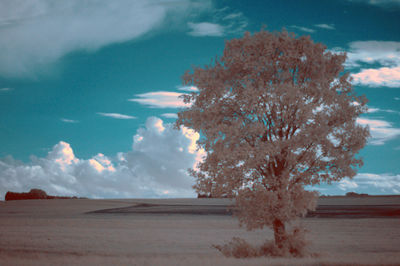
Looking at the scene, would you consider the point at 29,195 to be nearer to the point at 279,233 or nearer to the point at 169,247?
the point at 169,247

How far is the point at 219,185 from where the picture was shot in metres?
24.6

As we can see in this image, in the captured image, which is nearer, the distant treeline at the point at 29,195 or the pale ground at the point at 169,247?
the pale ground at the point at 169,247

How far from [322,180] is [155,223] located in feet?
104

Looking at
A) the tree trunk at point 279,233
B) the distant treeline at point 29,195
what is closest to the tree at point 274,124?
the tree trunk at point 279,233

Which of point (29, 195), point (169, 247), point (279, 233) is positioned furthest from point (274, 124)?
point (29, 195)

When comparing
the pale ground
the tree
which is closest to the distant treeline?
the pale ground

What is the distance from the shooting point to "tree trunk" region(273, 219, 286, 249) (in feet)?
79.3

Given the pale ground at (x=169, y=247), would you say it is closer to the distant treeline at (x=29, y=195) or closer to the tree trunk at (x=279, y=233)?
the tree trunk at (x=279, y=233)

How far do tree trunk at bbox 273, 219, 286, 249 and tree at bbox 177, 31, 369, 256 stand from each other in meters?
0.06

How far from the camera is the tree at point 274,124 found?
23.4 metres

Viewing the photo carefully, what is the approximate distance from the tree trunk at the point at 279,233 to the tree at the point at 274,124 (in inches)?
2.6

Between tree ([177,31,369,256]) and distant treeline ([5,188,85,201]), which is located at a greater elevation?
tree ([177,31,369,256])

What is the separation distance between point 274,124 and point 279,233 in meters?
7.25

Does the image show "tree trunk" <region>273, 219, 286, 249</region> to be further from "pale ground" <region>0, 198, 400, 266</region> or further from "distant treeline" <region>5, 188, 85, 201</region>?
"distant treeline" <region>5, 188, 85, 201</region>
